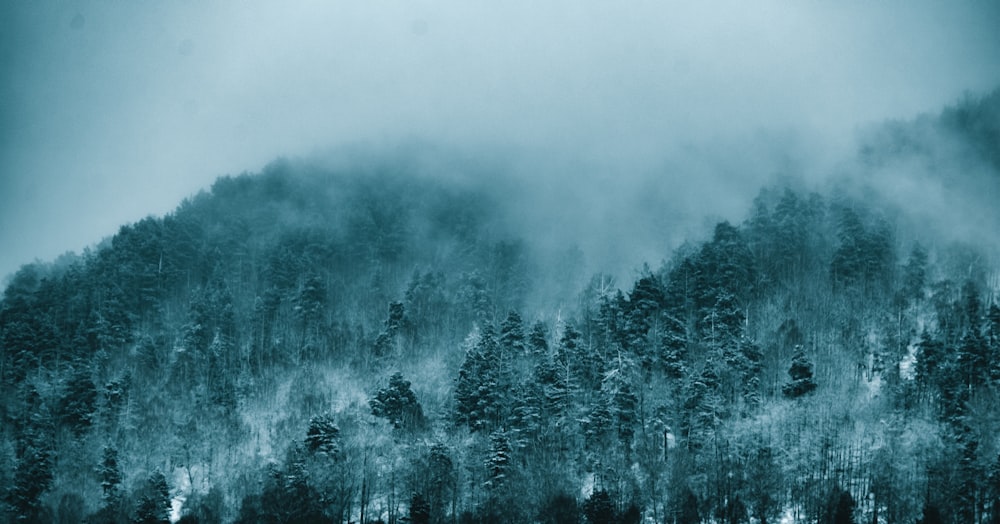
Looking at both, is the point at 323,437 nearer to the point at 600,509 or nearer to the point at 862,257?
the point at 600,509

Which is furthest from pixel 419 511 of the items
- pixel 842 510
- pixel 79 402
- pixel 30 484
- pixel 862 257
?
pixel 862 257

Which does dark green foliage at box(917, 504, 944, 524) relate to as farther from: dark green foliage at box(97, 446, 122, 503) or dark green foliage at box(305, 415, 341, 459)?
dark green foliage at box(97, 446, 122, 503)

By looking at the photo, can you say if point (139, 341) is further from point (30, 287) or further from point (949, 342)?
point (949, 342)

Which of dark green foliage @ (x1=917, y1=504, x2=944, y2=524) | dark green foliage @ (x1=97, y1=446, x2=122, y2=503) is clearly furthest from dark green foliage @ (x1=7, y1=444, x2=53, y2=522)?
dark green foliage @ (x1=917, y1=504, x2=944, y2=524)

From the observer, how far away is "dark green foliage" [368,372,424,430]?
101562mm

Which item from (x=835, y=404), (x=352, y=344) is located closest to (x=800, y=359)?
(x=835, y=404)

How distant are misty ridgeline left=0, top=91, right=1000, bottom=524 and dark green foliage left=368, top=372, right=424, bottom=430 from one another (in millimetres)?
329

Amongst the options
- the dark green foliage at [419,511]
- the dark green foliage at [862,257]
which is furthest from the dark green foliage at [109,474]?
the dark green foliage at [862,257]

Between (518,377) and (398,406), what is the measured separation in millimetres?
15093

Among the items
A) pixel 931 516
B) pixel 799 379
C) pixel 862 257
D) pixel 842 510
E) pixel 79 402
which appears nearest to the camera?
pixel 931 516

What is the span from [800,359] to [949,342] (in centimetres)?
1786

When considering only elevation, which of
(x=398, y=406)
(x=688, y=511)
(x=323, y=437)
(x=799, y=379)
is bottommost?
(x=688, y=511)

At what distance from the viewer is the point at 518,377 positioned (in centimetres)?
10475

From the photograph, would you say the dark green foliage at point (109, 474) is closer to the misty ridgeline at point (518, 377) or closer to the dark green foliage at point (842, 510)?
the misty ridgeline at point (518, 377)
